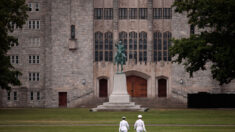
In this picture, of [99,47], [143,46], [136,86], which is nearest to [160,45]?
[143,46]

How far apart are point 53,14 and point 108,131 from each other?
4413cm

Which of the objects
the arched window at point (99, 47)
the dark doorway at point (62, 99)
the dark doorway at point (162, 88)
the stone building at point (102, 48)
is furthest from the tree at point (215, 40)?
the dark doorway at point (62, 99)

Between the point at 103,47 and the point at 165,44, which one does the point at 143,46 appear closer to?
the point at 165,44

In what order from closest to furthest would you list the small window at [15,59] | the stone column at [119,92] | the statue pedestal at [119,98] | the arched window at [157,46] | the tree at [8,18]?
1. the tree at [8,18]
2. the statue pedestal at [119,98]
3. the stone column at [119,92]
4. the arched window at [157,46]
5. the small window at [15,59]

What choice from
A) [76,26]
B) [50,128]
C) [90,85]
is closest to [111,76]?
[90,85]

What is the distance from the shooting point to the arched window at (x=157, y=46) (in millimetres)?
78875

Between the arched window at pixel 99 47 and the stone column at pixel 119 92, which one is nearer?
the stone column at pixel 119 92

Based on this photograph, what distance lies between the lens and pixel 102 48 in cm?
7919

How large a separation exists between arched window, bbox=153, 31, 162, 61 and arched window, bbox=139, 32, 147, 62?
130 centimetres

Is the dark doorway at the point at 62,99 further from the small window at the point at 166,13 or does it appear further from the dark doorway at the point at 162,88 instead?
the small window at the point at 166,13

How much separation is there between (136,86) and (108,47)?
6.85 meters

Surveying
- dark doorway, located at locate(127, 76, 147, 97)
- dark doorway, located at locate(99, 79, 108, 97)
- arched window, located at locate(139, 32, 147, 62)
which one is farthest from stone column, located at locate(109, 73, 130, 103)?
arched window, located at locate(139, 32, 147, 62)

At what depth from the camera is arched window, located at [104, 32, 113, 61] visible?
79.1 metres

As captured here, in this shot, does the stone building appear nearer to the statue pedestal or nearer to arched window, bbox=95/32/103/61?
arched window, bbox=95/32/103/61
